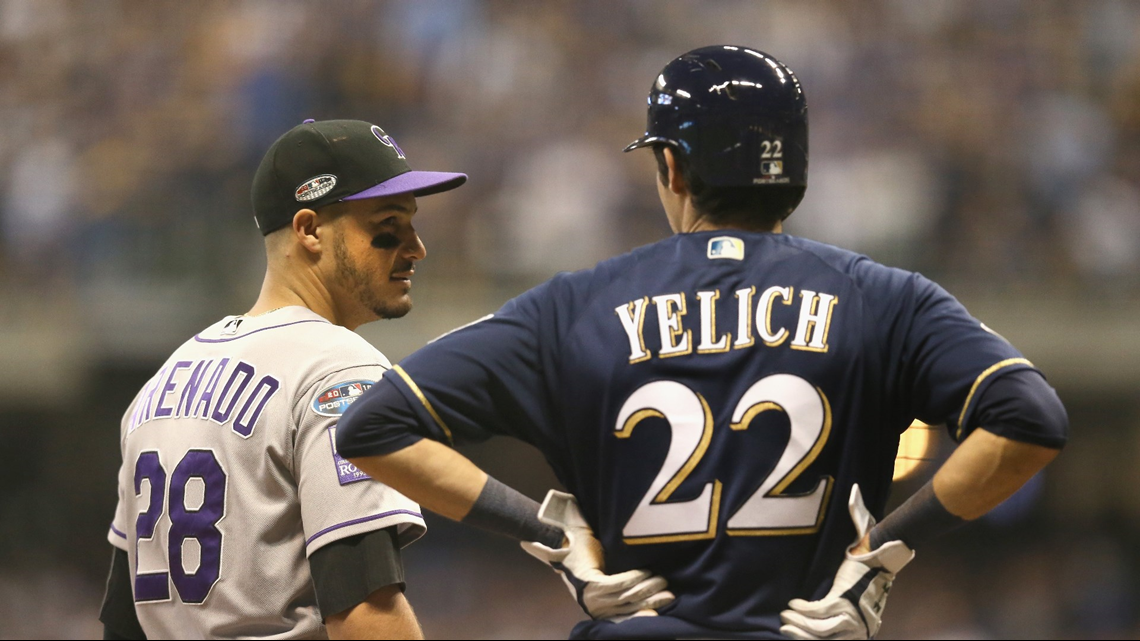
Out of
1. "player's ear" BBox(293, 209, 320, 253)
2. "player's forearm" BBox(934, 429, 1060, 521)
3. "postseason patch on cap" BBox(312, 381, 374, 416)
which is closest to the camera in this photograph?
"player's forearm" BBox(934, 429, 1060, 521)

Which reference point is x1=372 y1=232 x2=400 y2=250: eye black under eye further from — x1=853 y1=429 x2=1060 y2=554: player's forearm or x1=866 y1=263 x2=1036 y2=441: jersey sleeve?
x1=853 y1=429 x2=1060 y2=554: player's forearm

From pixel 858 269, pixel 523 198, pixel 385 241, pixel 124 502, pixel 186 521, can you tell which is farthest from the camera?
pixel 523 198

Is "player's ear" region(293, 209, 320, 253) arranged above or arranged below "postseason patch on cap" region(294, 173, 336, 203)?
below

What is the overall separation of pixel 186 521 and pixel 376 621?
53cm

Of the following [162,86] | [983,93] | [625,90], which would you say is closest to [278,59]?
[162,86]

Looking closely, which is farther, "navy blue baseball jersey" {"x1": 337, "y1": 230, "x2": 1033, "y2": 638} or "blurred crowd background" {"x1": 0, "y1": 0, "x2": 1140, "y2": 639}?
"blurred crowd background" {"x1": 0, "y1": 0, "x2": 1140, "y2": 639}

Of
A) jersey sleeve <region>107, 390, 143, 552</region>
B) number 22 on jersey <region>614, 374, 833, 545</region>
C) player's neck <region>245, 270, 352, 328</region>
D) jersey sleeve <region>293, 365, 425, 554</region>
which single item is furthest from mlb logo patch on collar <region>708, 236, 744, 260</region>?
jersey sleeve <region>107, 390, 143, 552</region>

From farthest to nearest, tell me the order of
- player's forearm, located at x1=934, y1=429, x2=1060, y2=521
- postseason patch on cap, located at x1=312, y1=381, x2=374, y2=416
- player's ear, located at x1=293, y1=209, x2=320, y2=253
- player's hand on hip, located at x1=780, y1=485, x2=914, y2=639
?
player's ear, located at x1=293, y1=209, x2=320, y2=253
postseason patch on cap, located at x1=312, y1=381, x2=374, y2=416
player's hand on hip, located at x1=780, y1=485, x2=914, y2=639
player's forearm, located at x1=934, y1=429, x2=1060, y2=521

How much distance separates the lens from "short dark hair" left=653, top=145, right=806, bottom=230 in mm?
2402

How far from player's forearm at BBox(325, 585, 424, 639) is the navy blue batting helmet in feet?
3.44

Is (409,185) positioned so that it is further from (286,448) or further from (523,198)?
(523,198)

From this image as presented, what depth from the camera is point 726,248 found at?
2332 mm

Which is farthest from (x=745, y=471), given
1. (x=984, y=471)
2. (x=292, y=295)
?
(x=292, y=295)

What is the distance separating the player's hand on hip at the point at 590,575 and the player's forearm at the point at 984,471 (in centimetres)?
54
